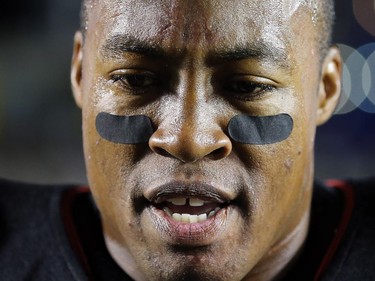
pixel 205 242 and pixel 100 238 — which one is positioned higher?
pixel 205 242

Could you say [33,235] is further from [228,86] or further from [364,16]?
[364,16]

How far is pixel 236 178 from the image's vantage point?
6.21ft

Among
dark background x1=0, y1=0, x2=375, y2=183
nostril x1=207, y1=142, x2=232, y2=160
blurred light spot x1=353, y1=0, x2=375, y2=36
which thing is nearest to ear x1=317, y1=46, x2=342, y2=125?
nostril x1=207, y1=142, x2=232, y2=160

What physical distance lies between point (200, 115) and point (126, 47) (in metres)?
0.29

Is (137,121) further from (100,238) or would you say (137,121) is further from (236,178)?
(100,238)

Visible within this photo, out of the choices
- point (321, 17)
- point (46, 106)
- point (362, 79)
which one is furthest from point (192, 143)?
point (362, 79)

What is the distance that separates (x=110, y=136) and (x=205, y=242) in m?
0.40

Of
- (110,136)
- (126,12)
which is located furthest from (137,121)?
(126,12)

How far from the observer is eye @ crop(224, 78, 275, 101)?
1.92 m

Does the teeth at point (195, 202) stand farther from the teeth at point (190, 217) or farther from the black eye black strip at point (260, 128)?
the black eye black strip at point (260, 128)

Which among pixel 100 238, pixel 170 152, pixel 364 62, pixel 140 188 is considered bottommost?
pixel 364 62

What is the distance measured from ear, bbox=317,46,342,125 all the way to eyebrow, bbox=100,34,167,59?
0.59 meters

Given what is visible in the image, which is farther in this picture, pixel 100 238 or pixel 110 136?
pixel 100 238

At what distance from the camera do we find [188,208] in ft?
6.27
